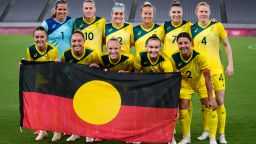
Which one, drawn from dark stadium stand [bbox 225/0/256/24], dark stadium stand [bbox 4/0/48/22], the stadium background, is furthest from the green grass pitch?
dark stadium stand [bbox 4/0/48/22]

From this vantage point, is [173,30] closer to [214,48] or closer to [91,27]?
[214,48]

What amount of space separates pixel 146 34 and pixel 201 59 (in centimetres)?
107

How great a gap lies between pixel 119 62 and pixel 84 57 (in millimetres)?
429

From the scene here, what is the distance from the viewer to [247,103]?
8430 mm

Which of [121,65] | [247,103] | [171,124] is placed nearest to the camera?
[171,124]

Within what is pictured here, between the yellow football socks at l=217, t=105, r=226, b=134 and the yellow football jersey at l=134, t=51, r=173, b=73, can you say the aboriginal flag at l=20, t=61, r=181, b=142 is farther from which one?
the yellow football socks at l=217, t=105, r=226, b=134

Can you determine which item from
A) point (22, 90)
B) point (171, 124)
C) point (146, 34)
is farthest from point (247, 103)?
point (22, 90)

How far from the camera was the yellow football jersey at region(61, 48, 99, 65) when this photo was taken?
5.71m

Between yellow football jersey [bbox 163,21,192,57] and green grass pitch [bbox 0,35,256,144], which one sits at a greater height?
yellow football jersey [bbox 163,21,192,57]

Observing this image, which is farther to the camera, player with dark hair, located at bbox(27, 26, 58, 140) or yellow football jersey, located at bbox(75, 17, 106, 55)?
yellow football jersey, located at bbox(75, 17, 106, 55)

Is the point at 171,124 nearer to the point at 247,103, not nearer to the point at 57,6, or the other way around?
the point at 57,6

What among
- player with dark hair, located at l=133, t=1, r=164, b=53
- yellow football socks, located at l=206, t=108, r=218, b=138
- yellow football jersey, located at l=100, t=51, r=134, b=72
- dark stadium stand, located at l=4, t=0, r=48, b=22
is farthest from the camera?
dark stadium stand, located at l=4, t=0, r=48, b=22

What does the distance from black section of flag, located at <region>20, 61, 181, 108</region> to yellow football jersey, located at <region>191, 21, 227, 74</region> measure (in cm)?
75

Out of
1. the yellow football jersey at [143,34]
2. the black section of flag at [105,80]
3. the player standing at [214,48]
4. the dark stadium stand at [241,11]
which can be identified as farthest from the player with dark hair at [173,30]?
the dark stadium stand at [241,11]
